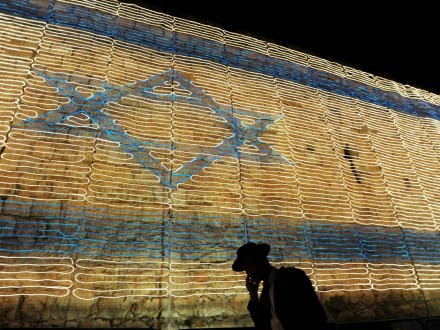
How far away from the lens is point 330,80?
4.60 metres

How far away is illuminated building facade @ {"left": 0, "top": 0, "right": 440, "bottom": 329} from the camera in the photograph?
7.59ft

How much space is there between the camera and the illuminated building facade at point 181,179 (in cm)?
231

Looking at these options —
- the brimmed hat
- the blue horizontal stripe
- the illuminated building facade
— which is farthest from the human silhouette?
the blue horizontal stripe

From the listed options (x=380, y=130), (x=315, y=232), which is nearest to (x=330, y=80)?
(x=380, y=130)

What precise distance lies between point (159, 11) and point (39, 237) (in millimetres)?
3172

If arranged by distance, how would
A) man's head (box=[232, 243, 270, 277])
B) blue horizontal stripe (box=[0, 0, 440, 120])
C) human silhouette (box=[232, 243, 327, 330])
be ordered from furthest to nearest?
blue horizontal stripe (box=[0, 0, 440, 120]) < man's head (box=[232, 243, 270, 277]) < human silhouette (box=[232, 243, 327, 330])

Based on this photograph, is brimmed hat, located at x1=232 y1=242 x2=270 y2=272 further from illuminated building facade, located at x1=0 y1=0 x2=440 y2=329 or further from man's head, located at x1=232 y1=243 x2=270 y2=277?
illuminated building facade, located at x1=0 y1=0 x2=440 y2=329

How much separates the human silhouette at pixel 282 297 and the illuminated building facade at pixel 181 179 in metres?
0.93

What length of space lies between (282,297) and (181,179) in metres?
1.64

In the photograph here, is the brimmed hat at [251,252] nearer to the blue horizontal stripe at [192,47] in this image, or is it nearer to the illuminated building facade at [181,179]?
the illuminated building facade at [181,179]

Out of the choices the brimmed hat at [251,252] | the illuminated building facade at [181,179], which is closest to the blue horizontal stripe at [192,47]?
the illuminated building facade at [181,179]

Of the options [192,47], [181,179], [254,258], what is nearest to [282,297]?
[254,258]

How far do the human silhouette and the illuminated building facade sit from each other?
93 cm

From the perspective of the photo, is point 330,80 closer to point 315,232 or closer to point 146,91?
point 315,232
